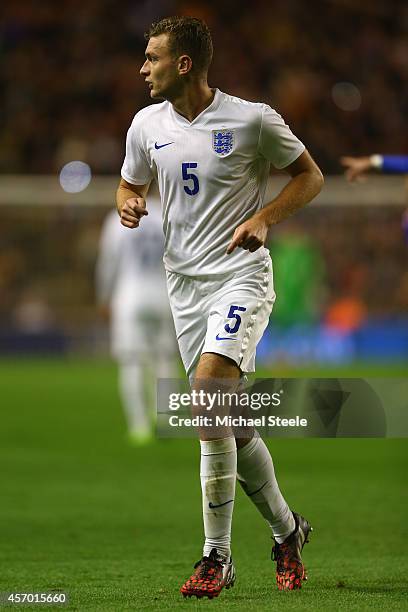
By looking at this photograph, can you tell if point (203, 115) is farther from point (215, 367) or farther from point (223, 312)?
point (215, 367)

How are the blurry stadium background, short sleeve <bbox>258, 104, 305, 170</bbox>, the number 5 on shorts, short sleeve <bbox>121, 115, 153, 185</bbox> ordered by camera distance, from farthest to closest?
1. the blurry stadium background
2. short sleeve <bbox>121, 115, 153, 185</bbox>
3. short sleeve <bbox>258, 104, 305, 170</bbox>
4. the number 5 on shorts

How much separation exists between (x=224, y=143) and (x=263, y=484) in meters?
1.47

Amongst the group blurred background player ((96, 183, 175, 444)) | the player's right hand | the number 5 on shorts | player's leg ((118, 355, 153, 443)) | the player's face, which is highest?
the player's face

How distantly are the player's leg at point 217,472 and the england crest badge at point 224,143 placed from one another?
0.86m

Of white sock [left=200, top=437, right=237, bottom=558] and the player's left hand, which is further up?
the player's left hand

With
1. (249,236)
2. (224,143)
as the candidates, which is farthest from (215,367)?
(224,143)

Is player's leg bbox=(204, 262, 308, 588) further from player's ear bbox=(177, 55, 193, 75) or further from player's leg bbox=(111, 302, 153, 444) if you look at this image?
player's leg bbox=(111, 302, 153, 444)

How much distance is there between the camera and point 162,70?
17.3 feet

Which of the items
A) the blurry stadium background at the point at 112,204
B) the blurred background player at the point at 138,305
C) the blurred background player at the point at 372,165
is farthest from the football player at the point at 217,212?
the blurred background player at the point at 138,305

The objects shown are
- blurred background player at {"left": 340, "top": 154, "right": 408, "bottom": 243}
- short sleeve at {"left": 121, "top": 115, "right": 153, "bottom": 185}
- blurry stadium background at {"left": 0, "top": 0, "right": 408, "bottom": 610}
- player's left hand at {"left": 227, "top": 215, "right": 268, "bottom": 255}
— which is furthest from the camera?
blurry stadium background at {"left": 0, "top": 0, "right": 408, "bottom": 610}

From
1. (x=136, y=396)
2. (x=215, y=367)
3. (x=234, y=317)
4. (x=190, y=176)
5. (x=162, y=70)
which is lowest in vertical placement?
(x=136, y=396)

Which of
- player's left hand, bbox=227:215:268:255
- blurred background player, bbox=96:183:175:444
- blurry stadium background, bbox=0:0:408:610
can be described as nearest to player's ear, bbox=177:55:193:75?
player's left hand, bbox=227:215:268:255

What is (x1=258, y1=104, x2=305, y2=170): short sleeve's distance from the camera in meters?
5.22

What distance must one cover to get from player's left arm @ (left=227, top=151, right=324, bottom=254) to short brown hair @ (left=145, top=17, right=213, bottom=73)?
59 centimetres
